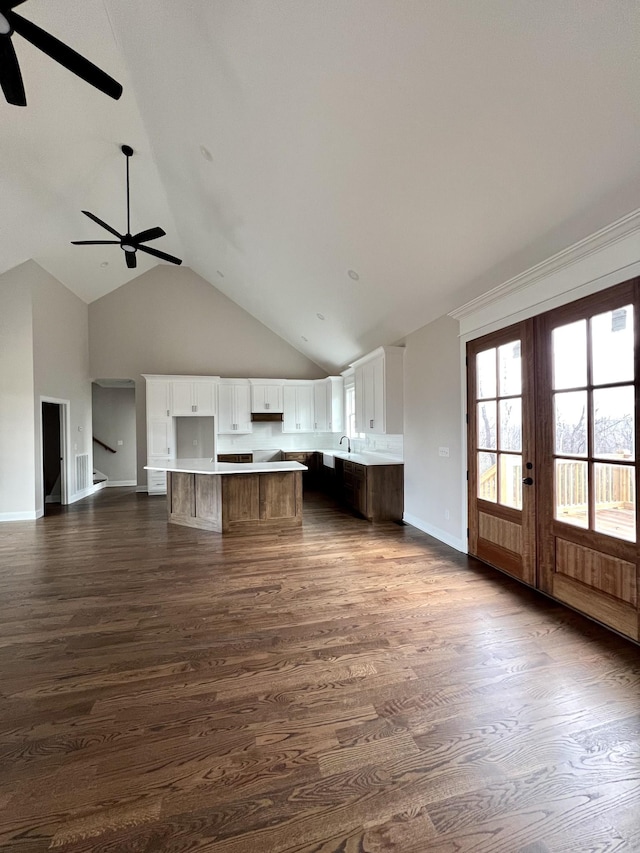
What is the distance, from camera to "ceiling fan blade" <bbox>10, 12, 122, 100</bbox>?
1.87m

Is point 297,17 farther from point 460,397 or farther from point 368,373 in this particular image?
point 368,373

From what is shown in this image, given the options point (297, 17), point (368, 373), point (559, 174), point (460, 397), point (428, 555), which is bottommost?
point (428, 555)

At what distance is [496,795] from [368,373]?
5024 mm

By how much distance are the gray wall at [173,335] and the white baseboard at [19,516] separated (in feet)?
7.74

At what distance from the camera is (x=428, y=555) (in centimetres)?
382

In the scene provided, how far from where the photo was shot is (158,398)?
7.43 meters

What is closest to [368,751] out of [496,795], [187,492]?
[496,795]

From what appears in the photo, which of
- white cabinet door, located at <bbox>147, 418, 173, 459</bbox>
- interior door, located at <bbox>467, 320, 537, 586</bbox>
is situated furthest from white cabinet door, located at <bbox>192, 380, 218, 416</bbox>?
interior door, located at <bbox>467, 320, 537, 586</bbox>

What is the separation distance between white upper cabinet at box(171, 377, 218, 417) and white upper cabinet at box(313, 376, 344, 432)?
231cm

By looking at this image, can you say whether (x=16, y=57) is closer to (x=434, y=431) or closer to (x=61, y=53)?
(x=61, y=53)

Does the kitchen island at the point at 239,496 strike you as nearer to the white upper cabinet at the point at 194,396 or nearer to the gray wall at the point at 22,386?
the gray wall at the point at 22,386

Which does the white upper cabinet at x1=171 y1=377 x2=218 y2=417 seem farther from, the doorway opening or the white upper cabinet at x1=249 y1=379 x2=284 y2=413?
the doorway opening

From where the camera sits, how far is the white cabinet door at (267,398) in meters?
8.11

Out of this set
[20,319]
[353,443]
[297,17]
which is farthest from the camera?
[353,443]
